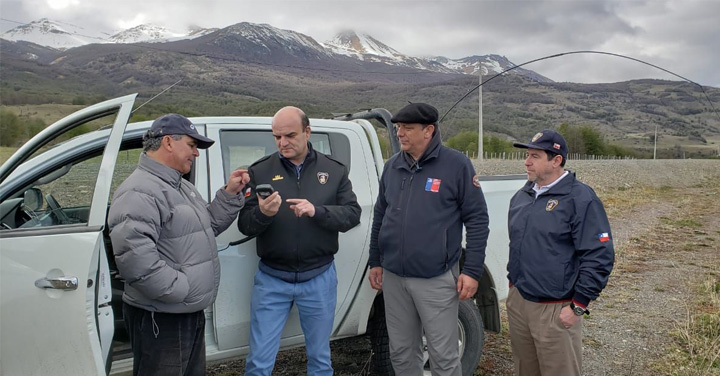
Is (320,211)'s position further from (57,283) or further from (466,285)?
(57,283)

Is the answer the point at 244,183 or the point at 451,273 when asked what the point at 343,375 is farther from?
the point at 244,183

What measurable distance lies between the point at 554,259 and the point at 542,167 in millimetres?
495

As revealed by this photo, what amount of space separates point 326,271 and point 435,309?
0.65m

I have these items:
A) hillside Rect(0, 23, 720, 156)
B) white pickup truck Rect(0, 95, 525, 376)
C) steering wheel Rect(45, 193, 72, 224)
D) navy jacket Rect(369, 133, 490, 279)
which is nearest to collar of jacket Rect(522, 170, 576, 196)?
navy jacket Rect(369, 133, 490, 279)

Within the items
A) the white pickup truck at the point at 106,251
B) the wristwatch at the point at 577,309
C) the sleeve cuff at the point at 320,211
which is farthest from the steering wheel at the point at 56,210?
the wristwatch at the point at 577,309

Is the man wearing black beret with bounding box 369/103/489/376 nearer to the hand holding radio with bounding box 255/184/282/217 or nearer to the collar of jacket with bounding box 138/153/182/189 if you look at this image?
the hand holding radio with bounding box 255/184/282/217

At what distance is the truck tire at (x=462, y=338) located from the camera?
11.0 feet

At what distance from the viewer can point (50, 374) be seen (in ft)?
7.08

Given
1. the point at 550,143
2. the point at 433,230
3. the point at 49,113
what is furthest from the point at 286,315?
the point at 49,113

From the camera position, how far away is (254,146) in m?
3.11

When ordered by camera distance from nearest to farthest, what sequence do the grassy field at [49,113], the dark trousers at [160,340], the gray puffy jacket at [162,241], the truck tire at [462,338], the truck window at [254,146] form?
the gray puffy jacket at [162,241] < the dark trousers at [160,340] < the truck window at [254,146] < the truck tire at [462,338] < the grassy field at [49,113]

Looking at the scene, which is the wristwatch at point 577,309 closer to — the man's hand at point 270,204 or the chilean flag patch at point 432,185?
the chilean flag patch at point 432,185

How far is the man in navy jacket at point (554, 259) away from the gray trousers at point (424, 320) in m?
0.38

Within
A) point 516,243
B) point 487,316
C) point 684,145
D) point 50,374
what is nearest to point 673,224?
point 487,316
